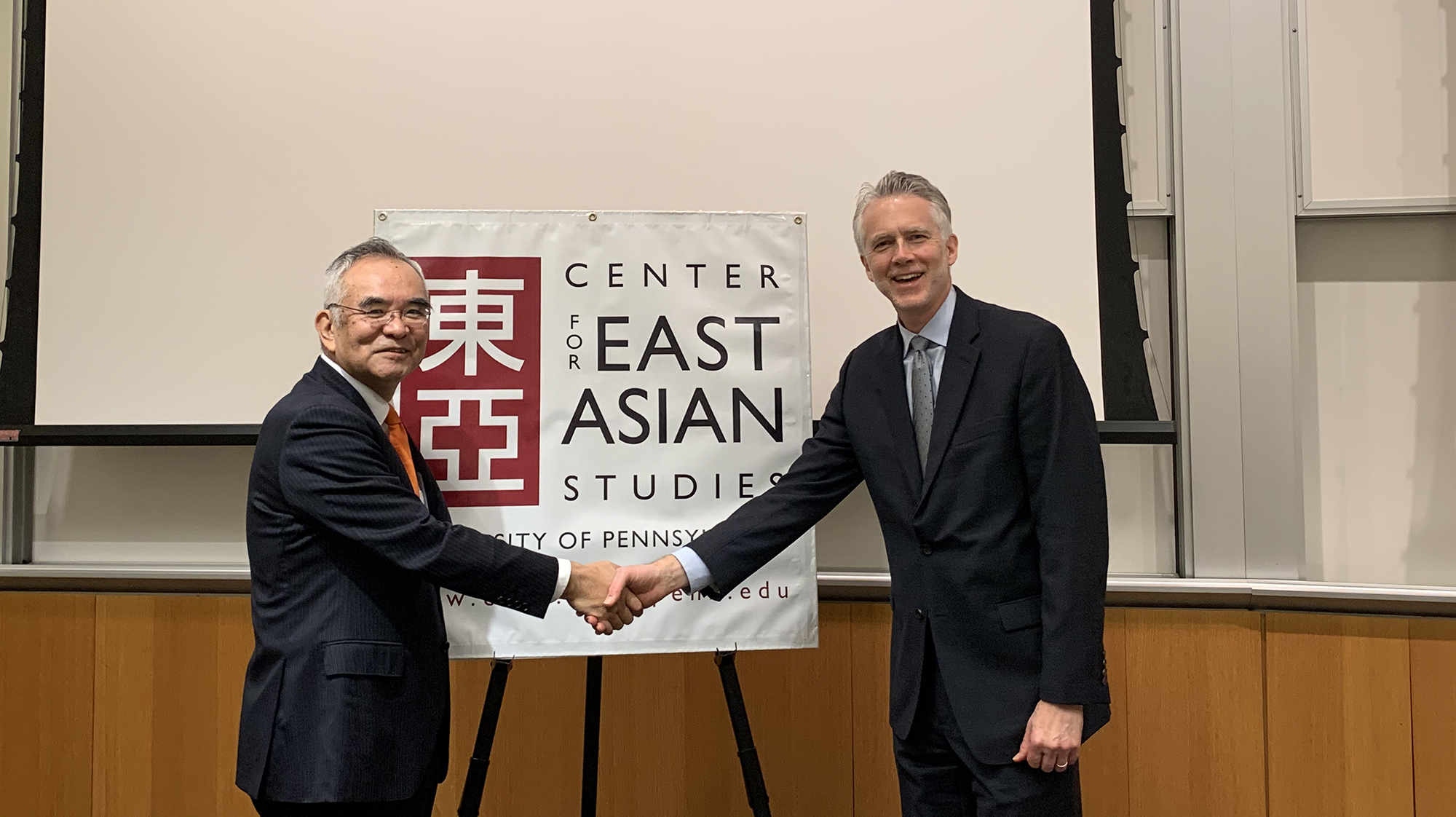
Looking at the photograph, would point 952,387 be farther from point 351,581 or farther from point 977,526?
point 351,581

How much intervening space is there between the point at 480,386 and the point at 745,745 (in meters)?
1.03

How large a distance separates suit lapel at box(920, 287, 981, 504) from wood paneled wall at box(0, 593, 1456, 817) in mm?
1086

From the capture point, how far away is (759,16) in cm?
261

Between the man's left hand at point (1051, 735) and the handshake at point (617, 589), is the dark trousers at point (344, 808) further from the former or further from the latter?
the man's left hand at point (1051, 735)

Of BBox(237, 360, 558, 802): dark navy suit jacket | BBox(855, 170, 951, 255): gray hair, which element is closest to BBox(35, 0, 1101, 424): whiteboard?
BBox(855, 170, 951, 255): gray hair

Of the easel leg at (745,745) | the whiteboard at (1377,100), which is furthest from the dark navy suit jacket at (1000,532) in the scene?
the whiteboard at (1377,100)

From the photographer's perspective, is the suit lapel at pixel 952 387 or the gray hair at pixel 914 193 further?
the gray hair at pixel 914 193

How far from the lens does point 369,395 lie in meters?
1.80

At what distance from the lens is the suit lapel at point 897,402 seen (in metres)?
1.68

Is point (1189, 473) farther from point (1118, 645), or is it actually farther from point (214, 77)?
point (214, 77)

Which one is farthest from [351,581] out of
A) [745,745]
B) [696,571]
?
[745,745]

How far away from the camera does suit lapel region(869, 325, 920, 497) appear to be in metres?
1.68

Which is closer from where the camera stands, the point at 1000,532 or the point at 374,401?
the point at 1000,532

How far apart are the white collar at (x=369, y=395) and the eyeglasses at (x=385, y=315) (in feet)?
0.35
